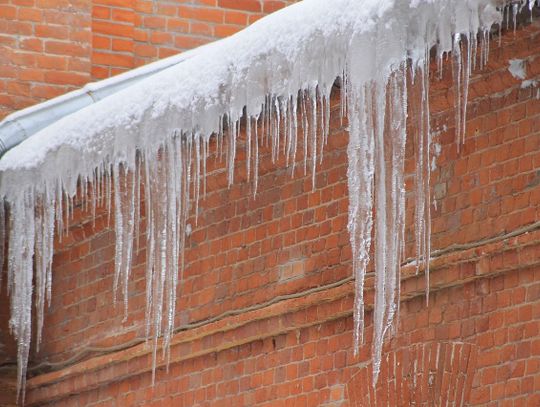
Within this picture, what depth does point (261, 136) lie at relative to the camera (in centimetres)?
693

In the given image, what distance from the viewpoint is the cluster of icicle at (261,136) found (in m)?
5.64

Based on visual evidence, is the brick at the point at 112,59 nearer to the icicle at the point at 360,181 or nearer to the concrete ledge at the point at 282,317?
the concrete ledge at the point at 282,317

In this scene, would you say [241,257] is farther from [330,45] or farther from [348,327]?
[330,45]

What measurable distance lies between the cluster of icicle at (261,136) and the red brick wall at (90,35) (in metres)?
1.12

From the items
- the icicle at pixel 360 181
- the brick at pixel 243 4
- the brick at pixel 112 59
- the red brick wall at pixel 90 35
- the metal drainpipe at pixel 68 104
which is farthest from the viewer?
the brick at pixel 243 4

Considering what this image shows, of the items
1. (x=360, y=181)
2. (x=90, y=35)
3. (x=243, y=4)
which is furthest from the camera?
(x=243, y=4)

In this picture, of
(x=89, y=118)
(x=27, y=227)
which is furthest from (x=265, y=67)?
(x=27, y=227)

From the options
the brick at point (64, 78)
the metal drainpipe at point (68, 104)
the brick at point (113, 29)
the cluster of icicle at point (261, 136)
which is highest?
the brick at point (113, 29)

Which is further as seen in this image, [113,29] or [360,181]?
[113,29]

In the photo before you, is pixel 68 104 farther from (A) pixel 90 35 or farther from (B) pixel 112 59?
(B) pixel 112 59

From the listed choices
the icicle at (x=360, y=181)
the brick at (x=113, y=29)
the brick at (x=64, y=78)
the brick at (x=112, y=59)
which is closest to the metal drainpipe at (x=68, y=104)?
the brick at (x=64, y=78)

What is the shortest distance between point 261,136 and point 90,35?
2.70 meters

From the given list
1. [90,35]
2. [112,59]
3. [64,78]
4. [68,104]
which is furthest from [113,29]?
[68,104]

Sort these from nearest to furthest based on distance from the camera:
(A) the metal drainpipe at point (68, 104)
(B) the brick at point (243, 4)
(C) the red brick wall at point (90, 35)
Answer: (A) the metal drainpipe at point (68, 104), (C) the red brick wall at point (90, 35), (B) the brick at point (243, 4)
